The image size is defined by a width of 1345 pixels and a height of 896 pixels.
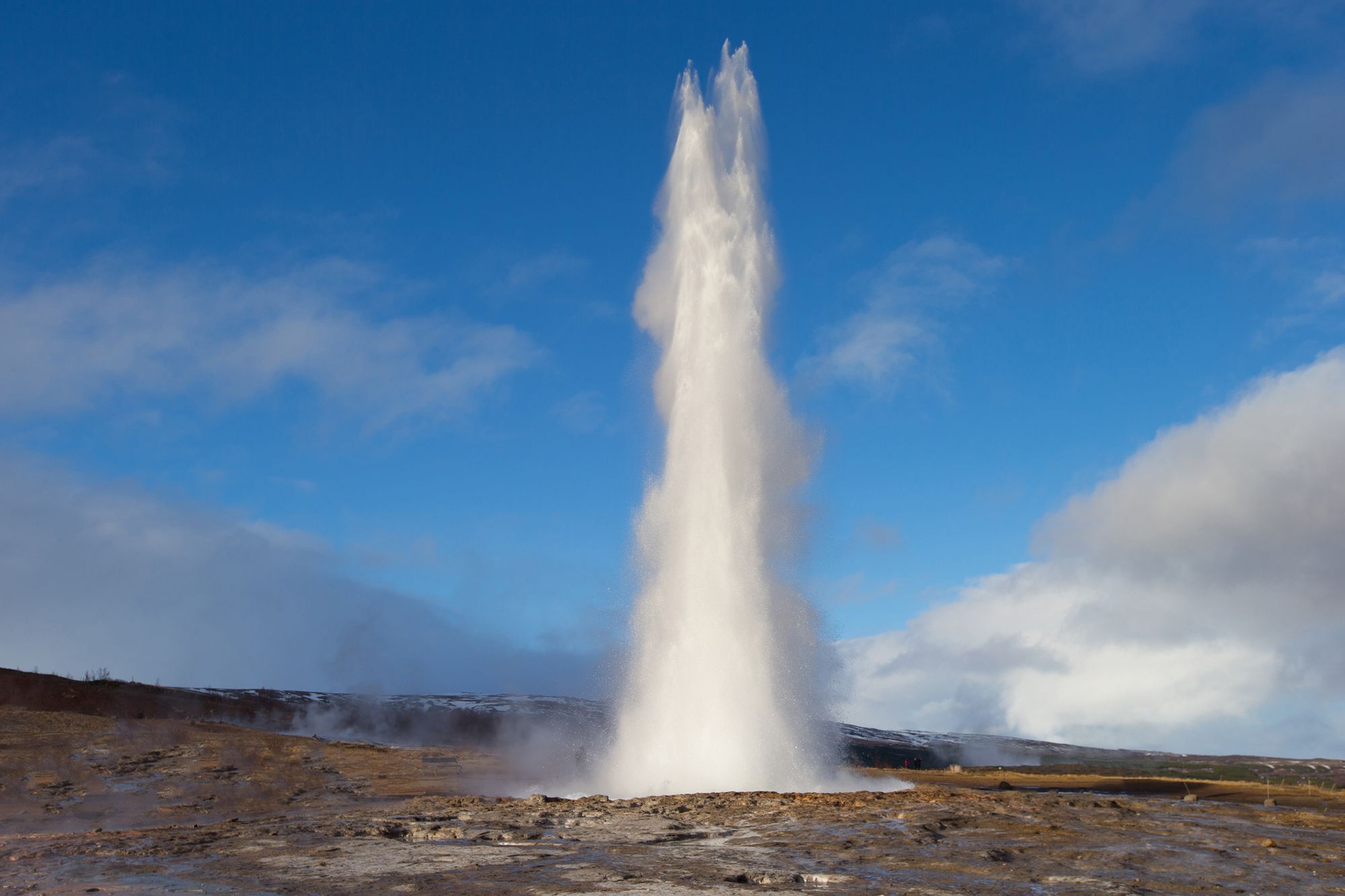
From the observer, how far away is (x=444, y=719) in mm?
61281

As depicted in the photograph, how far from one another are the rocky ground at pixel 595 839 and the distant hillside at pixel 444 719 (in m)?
5.66

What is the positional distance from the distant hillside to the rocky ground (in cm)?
566

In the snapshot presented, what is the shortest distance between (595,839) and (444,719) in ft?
172

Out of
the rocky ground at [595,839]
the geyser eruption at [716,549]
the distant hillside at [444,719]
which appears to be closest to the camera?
the rocky ground at [595,839]

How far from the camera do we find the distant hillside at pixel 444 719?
38.0 metres

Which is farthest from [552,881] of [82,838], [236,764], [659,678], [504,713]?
[504,713]

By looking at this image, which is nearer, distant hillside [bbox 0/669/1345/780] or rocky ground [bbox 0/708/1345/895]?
rocky ground [bbox 0/708/1345/895]

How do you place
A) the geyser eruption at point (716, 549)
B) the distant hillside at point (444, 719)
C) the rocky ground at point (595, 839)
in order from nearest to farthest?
the rocky ground at point (595, 839)
the geyser eruption at point (716, 549)
the distant hillside at point (444, 719)

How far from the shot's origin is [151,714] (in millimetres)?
38344

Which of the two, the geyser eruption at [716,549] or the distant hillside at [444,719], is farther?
the distant hillside at [444,719]

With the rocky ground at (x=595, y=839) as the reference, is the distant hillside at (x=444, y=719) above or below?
above

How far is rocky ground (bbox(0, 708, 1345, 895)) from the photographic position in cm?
948

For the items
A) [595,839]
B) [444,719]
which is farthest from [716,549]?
[444,719]

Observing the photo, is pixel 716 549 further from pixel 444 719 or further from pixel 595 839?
pixel 444 719
